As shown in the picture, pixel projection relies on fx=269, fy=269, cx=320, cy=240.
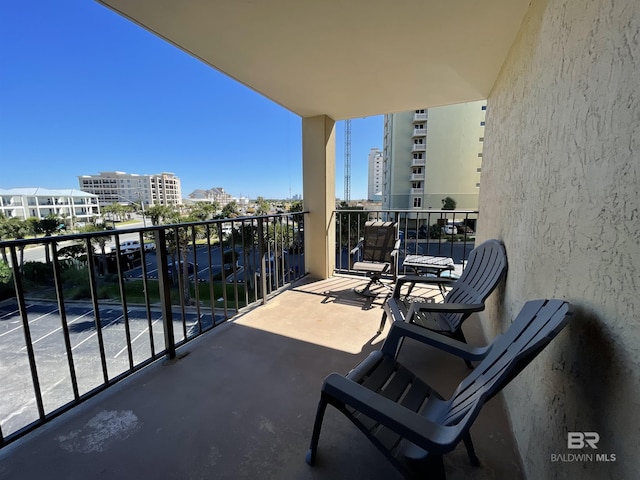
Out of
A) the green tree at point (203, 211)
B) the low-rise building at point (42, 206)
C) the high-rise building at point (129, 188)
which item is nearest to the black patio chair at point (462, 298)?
the green tree at point (203, 211)

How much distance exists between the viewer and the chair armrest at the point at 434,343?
55.6 inches

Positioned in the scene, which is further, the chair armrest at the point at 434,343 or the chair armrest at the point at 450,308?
the chair armrest at the point at 450,308

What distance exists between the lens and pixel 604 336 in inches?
32.1

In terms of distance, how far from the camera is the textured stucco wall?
743 millimetres

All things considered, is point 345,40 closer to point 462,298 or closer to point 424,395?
point 462,298

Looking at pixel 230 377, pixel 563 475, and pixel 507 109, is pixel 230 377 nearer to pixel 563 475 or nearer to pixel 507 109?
pixel 563 475

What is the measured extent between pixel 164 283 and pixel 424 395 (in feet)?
6.24

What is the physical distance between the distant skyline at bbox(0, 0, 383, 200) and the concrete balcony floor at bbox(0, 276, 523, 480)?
764 inches

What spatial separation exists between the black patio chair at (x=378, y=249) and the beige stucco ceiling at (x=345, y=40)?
1.76 m

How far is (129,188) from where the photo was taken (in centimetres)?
2255

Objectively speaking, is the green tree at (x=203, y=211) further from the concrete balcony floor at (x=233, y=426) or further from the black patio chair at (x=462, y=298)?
the black patio chair at (x=462, y=298)

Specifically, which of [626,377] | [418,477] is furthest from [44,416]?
[626,377]

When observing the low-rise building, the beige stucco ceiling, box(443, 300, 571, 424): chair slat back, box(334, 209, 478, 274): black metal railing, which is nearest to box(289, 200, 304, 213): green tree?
box(334, 209, 478, 274): black metal railing

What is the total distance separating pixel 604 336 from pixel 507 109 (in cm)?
215
